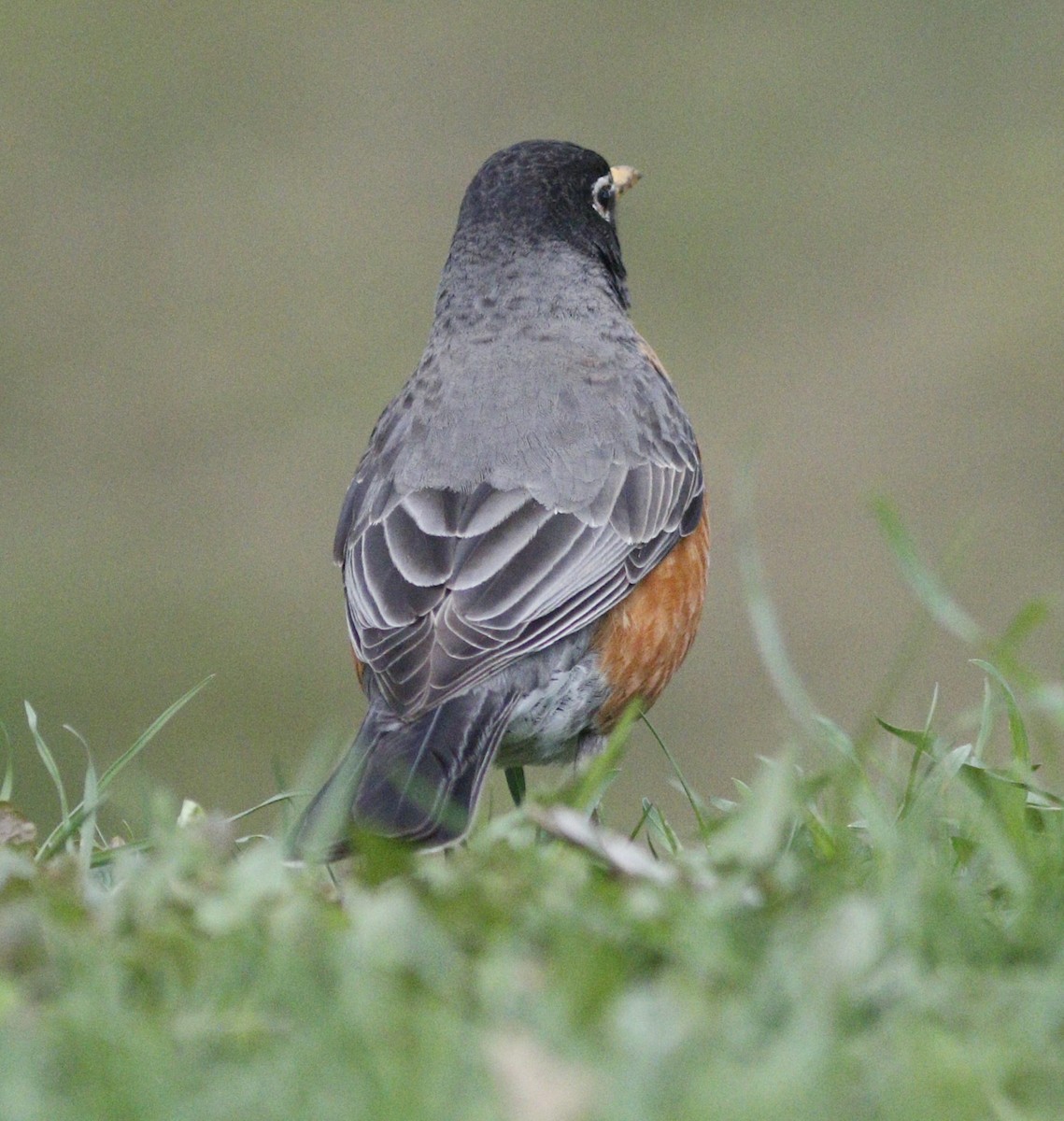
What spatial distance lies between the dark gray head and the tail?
2.12 m

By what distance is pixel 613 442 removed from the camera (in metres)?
5.90

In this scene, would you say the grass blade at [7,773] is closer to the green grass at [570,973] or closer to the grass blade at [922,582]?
the green grass at [570,973]

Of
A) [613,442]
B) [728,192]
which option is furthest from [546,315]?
[728,192]

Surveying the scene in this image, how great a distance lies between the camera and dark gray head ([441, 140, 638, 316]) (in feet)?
22.0

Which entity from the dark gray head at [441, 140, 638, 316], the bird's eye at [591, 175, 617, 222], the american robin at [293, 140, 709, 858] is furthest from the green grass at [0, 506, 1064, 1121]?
the bird's eye at [591, 175, 617, 222]

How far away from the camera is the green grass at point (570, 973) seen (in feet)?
7.60

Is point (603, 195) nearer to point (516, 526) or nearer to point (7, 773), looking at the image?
point (516, 526)

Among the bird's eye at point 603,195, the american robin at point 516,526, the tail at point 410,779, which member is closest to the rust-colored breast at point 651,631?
the american robin at point 516,526

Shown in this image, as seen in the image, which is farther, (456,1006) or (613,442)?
(613,442)

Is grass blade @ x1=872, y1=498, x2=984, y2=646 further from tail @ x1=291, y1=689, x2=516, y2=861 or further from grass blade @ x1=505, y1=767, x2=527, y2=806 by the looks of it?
grass blade @ x1=505, y1=767, x2=527, y2=806

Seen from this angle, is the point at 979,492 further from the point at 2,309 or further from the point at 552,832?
the point at 552,832

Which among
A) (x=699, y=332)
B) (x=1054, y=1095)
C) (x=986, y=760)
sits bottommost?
(x=699, y=332)

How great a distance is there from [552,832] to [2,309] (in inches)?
485

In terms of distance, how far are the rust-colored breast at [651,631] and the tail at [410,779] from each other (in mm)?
464
